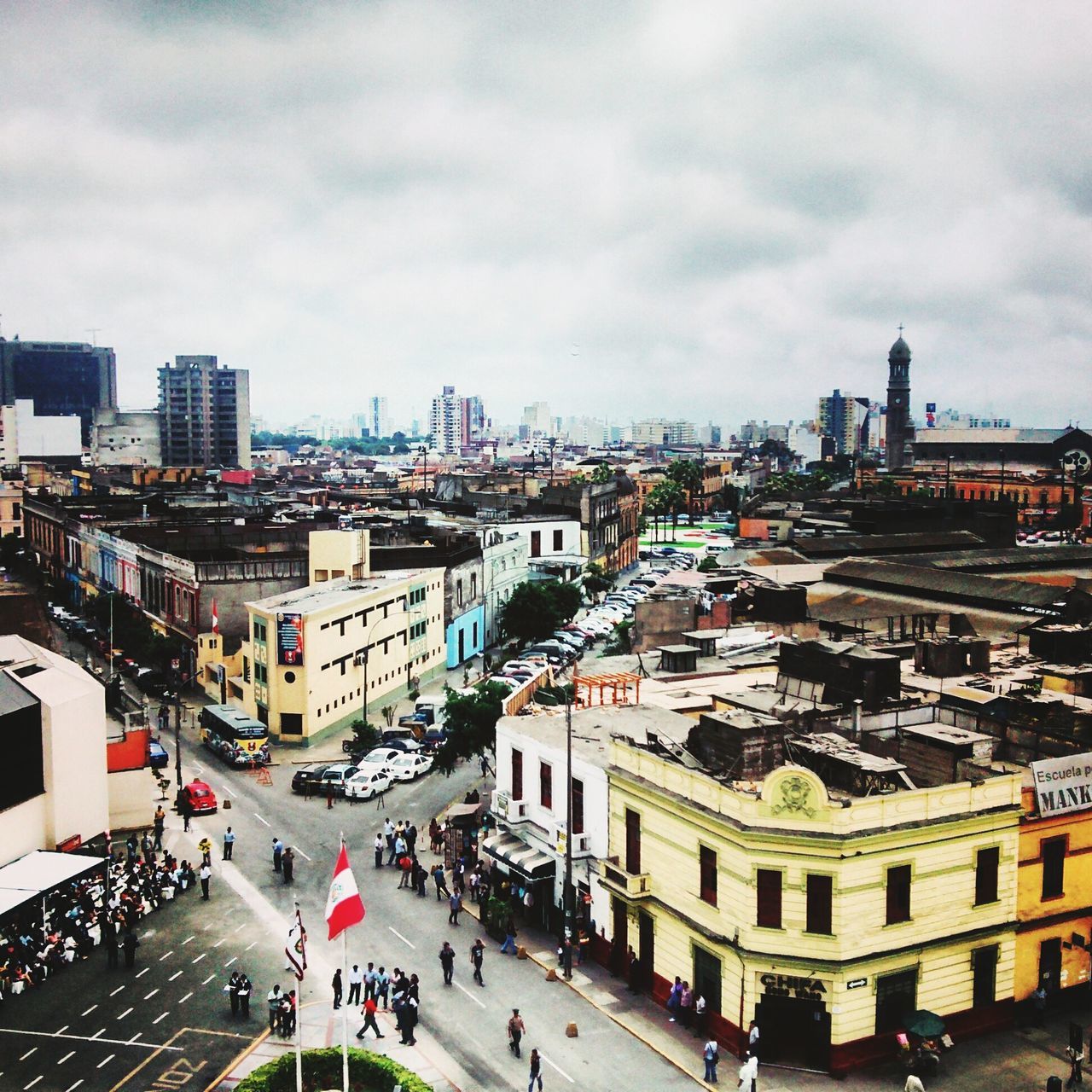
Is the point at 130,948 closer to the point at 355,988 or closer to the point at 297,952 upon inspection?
the point at 355,988

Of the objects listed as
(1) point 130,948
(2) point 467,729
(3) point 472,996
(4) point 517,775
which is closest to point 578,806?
(4) point 517,775

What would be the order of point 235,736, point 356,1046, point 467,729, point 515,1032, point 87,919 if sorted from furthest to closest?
point 235,736
point 467,729
point 87,919
point 515,1032
point 356,1046

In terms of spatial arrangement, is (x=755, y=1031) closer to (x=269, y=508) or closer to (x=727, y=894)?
(x=727, y=894)

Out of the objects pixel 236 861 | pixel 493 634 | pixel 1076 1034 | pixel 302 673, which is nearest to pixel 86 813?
pixel 236 861

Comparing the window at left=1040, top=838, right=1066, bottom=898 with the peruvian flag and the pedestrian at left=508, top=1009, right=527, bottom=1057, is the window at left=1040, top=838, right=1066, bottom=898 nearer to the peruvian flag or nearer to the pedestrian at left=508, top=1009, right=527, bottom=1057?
the pedestrian at left=508, top=1009, right=527, bottom=1057

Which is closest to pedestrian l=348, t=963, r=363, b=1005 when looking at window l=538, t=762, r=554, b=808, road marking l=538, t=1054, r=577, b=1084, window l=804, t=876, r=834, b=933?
road marking l=538, t=1054, r=577, b=1084

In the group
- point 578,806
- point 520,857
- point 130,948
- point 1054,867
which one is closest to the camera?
point 1054,867
